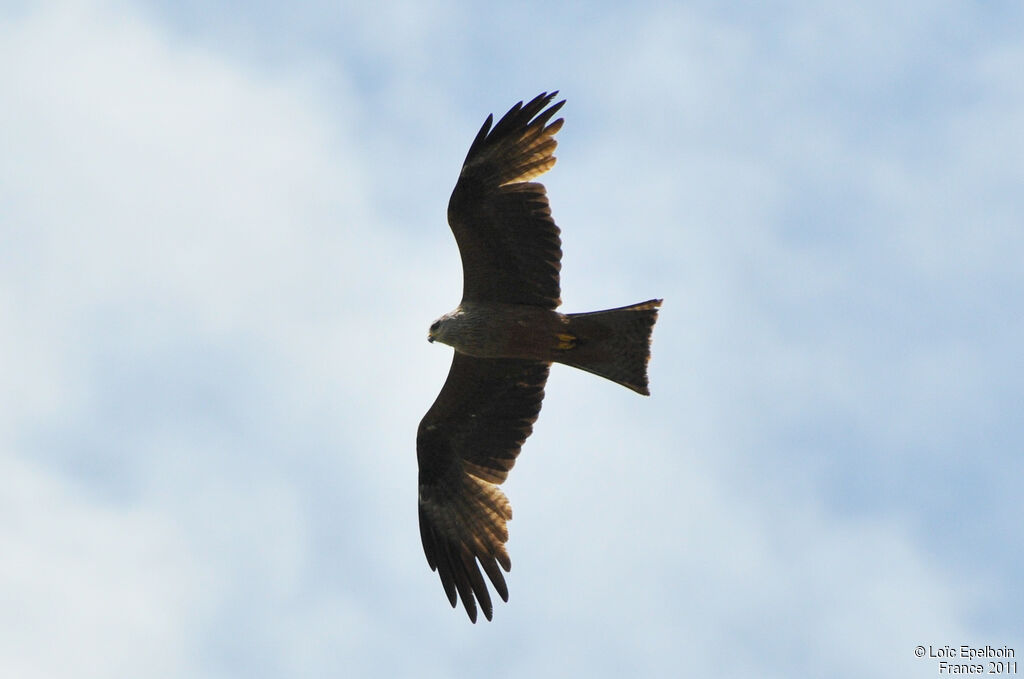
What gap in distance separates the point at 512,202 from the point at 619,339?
167 cm

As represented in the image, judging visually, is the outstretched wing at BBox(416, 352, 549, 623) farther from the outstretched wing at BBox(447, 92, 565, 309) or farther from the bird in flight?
the outstretched wing at BBox(447, 92, 565, 309)

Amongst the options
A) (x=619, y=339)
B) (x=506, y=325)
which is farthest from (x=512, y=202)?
(x=619, y=339)

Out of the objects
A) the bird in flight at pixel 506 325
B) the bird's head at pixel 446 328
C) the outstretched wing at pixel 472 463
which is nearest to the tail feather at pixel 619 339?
the bird in flight at pixel 506 325

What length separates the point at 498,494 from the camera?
10734 mm

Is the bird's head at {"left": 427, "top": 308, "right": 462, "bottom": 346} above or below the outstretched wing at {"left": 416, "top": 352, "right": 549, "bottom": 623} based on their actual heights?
above

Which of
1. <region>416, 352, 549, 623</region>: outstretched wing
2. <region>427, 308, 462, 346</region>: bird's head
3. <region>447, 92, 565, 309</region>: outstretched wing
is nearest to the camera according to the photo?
<region>447, 92, 565, 309</region>: outstretched wing

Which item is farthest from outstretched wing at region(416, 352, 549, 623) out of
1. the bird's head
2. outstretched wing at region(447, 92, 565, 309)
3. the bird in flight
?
outstretched wing at region(447, 92, 565, 309)

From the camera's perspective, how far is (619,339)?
32.4 feet

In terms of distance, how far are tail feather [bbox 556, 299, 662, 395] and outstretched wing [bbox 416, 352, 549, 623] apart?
780mm

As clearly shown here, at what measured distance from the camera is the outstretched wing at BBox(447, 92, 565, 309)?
383 inches

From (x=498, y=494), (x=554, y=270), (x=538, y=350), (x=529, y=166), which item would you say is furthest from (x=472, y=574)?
(x=529, y=166)

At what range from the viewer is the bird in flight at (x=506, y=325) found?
32.1 ft

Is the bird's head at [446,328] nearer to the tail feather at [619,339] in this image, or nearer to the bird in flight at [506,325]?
the bird in flight at [506,325]

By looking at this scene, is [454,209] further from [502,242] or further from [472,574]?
[472,574]
